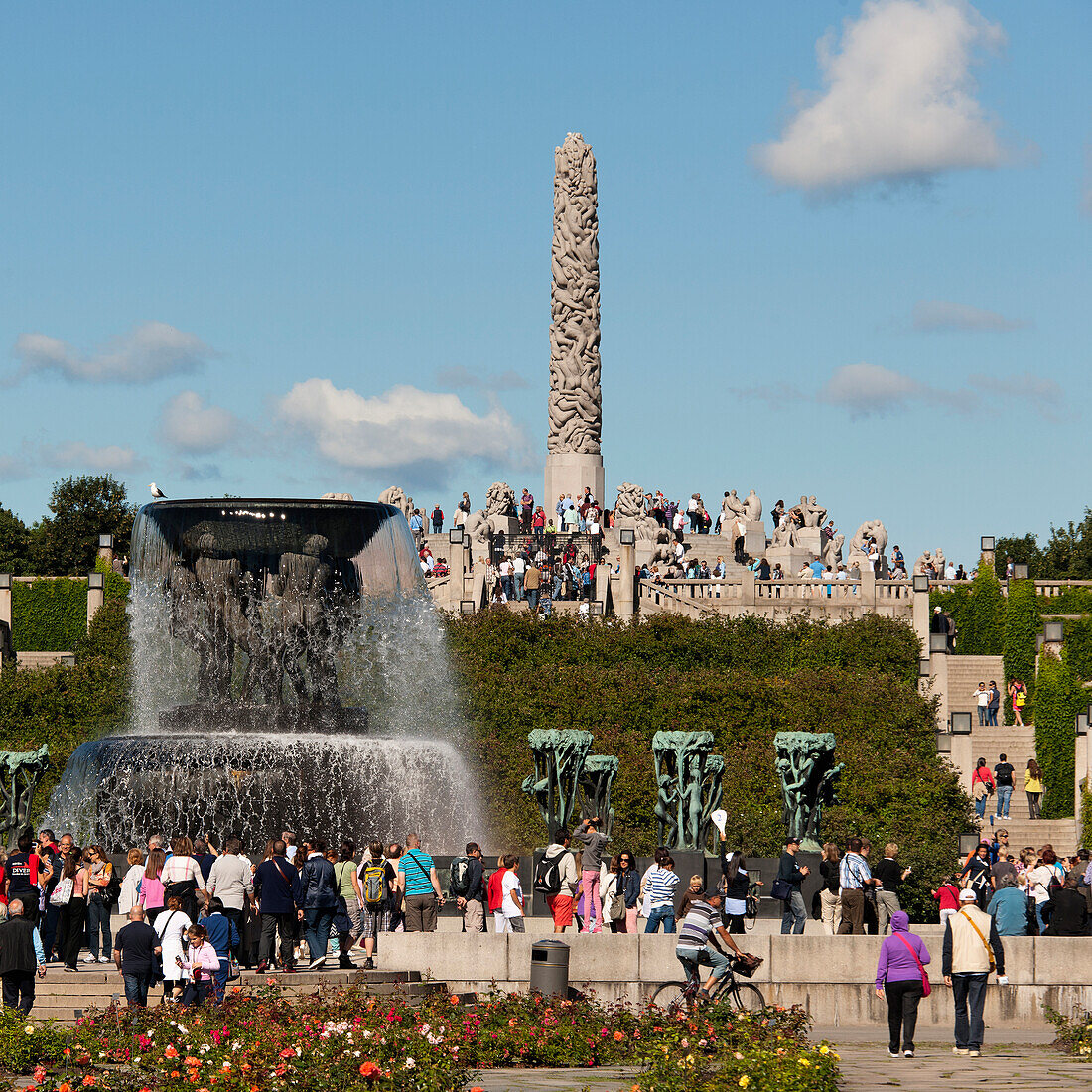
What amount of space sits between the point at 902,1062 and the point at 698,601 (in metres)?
36.3

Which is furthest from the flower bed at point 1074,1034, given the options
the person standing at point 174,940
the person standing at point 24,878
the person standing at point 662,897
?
the person standing at point 24,878

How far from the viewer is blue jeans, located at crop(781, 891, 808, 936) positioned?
2243 cm

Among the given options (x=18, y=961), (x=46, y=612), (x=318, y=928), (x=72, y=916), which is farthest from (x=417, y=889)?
(x=46, y=612)

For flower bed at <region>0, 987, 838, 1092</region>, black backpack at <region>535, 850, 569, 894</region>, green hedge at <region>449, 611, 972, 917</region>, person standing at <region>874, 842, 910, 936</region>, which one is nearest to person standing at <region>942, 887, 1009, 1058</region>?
flower bed at <region>0, 987, 838, 1092</region>

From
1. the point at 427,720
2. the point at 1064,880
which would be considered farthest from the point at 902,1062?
the point at 427,720

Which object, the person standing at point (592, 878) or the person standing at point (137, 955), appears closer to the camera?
the person standing at point (137, 955)

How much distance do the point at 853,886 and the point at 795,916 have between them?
3.84ft

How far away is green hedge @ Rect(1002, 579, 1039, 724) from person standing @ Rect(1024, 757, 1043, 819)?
9374mm

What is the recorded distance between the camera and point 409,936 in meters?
20.7

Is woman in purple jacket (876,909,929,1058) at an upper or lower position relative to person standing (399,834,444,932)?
lower

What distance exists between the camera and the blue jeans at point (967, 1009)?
681 inches

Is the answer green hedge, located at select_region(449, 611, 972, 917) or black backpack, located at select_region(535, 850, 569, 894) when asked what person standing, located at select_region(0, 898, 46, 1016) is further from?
green hedge, located at select_region(449, 611, 972, 917)

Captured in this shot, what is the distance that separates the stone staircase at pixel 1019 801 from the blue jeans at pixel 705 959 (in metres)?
22.4

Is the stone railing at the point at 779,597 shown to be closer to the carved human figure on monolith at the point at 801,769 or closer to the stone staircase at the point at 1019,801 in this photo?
the stone staircase at the point at 1019,801
